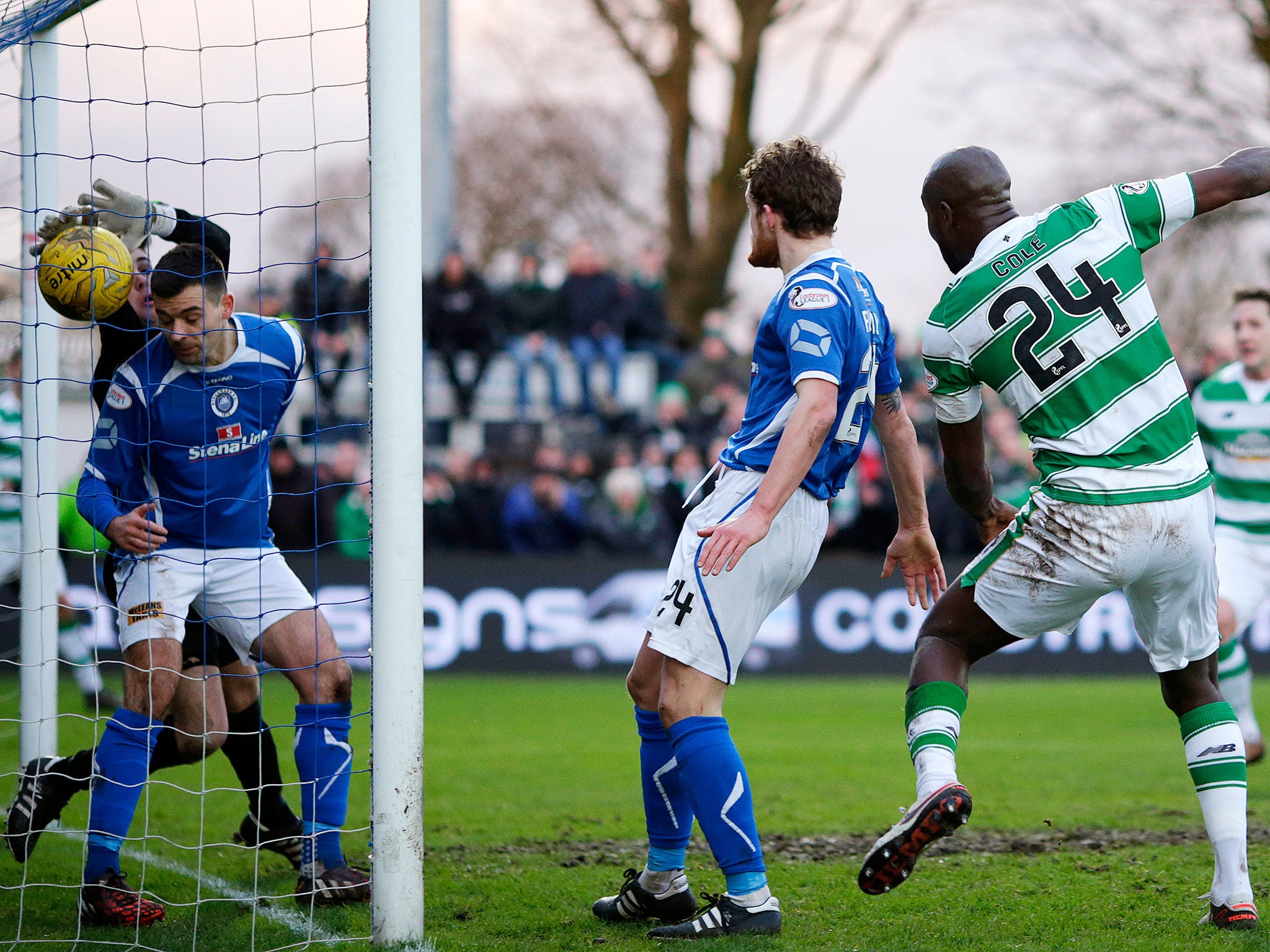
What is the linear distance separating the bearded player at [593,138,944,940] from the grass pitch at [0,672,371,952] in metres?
1.11

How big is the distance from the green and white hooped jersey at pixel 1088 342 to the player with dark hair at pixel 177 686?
2700 mm

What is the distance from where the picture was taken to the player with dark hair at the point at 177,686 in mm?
4613

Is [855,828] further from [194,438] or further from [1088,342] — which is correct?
[194,438]

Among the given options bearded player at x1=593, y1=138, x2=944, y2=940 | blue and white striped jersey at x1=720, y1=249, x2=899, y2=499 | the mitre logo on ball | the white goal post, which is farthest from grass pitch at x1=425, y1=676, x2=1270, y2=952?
the mitre logo on ball

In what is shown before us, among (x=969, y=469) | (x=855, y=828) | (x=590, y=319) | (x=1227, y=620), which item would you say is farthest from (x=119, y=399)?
(x=590, y=319)

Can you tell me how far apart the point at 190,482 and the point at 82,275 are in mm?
793

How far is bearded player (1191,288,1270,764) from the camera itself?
676 centimetres

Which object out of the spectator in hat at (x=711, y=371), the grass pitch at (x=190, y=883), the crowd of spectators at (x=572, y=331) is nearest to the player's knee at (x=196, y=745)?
the grass pitch at (x=190, y=883)

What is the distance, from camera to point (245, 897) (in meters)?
4.29

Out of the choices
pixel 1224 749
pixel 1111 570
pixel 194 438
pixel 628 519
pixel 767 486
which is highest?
pixel 194 438

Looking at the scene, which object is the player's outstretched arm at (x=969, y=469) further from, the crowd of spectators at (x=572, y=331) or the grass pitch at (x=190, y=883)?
the crowd of spectators at (x=572, y=331)

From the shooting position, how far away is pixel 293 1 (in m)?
4.05

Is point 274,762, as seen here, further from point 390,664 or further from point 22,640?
point 390,664

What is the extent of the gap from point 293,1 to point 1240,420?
17.4 ft
